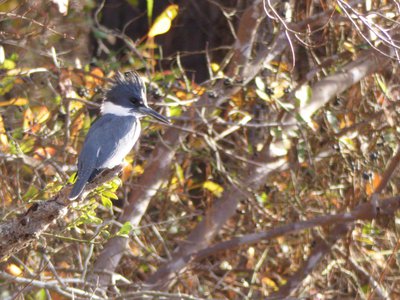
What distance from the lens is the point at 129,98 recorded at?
375 cm

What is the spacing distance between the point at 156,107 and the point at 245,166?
0.66 metres

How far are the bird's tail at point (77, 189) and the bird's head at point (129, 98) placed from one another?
0.89 meters

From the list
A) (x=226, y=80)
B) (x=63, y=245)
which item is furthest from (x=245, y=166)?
(x=63, y=245)

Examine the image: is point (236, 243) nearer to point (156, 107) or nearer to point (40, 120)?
point (156, 107)

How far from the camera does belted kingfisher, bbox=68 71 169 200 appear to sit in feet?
10.8

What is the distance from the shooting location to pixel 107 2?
5930 millimetres

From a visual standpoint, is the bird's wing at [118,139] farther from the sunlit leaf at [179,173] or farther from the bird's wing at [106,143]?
the sunlit leaf at [179,173]

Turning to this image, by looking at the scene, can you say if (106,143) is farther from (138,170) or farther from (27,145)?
(138,170)

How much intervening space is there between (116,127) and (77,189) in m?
0.85

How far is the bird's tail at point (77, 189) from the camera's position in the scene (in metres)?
2.74

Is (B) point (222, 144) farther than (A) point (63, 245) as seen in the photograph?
Yes

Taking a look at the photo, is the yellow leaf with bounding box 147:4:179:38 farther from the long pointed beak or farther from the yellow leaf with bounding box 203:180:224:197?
the yellow leaf with bounding box 203:180:224:197

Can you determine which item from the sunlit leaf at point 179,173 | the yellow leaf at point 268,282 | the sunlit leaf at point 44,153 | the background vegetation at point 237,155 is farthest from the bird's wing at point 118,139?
the yellow leaf at point 268,282

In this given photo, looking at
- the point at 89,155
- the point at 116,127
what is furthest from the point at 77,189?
the point at 116,127
